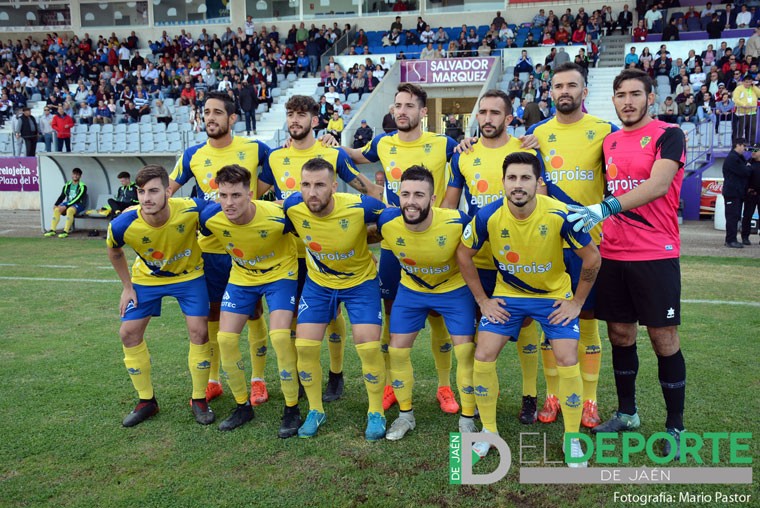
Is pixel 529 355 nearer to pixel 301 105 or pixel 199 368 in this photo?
pixel 199 368

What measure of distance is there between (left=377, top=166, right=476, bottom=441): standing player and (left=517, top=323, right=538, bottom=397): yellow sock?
1.63 ft

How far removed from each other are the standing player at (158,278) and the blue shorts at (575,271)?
283 centimetres

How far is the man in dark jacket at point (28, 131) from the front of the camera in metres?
22.3

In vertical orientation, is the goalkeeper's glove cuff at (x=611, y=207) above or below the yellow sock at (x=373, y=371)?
above

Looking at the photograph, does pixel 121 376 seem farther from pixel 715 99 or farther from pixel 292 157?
pixel 715 99

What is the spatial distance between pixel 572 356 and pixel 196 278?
2978 millimetres

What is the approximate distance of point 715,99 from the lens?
1848cm

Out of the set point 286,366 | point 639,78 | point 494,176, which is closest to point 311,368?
point 286,366

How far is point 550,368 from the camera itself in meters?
4.95

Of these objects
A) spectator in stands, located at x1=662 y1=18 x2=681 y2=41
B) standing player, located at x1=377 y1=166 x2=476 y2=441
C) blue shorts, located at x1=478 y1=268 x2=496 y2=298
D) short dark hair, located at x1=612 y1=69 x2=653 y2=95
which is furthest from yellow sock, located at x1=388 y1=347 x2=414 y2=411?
spectator in stands, located at x1=662 y1=18 x2=681 y2=41

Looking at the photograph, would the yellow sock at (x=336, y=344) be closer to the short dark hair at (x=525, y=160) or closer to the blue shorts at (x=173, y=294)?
the blue shorts at (x=173, y=294)

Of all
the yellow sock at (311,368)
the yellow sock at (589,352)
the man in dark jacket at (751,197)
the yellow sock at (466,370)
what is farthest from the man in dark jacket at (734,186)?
the yellow sock at (311,368)

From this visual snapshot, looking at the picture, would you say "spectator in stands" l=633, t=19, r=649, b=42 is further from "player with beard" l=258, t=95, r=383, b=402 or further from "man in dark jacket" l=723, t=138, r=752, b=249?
"player with beard" l=258, t=95, r=383, b=402

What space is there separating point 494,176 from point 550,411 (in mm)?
1846
